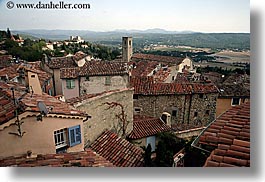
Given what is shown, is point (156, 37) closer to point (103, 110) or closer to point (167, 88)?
point (103, 110)

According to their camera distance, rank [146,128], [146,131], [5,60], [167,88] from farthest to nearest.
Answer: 1. [167,88]
2. [146,128]
3. [146,131]
4. [5,60]

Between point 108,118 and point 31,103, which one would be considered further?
point 108,118

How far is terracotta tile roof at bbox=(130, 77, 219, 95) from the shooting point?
616cm

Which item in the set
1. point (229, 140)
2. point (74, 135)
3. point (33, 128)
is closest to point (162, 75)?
point (74, 135)

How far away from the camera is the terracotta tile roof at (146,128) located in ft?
15.2

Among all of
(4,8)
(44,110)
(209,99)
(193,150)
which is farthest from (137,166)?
(209,99)

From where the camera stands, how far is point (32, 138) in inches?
107

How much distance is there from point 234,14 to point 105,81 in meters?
3.48

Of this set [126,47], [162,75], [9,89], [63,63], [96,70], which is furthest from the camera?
[162,75]

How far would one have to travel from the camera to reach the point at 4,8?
9.08 ft

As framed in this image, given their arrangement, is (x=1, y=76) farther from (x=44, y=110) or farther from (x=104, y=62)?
(x=104, y=62)

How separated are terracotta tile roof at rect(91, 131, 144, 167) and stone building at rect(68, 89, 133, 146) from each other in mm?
109

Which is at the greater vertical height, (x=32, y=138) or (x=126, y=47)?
(x=126, y=47)

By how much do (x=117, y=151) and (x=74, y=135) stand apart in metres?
0.80
